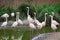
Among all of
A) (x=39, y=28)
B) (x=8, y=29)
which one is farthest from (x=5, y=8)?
(x=39, y=28)

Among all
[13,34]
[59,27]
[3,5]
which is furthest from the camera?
[3,5]

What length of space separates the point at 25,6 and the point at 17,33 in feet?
8.76

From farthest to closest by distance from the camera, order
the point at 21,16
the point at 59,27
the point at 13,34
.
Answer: the point at 21,16
the point at 59,27
the point at 13,34

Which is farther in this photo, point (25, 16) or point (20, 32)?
point (25, 16)

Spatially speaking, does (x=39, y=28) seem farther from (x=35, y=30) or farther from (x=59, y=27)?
(x=59, y=27)

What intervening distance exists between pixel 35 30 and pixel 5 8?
2.66 m

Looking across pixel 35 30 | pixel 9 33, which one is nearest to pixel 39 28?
pixel 35 30

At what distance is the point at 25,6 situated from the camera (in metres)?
10.5

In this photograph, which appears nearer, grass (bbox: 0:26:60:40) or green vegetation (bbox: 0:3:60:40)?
grass (bbox: 0:26:60:40)

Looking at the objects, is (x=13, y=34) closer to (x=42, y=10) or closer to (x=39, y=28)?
(x=39, y=28)

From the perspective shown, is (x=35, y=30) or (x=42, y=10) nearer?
(x=35, y=30)

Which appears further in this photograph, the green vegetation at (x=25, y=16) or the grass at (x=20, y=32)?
the green vegetation at (x=25, y=16)

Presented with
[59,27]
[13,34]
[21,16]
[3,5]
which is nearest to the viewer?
[13,34]

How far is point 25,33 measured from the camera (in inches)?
315
